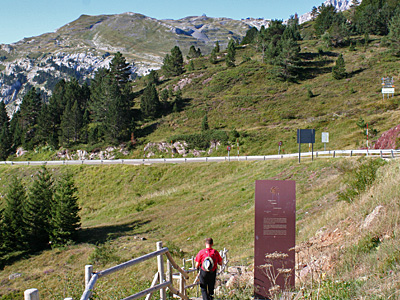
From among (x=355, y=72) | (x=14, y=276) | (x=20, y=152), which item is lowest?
(x=14, y=276)

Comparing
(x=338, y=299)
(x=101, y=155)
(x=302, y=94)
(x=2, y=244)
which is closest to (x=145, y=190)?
(x=2, y=244)

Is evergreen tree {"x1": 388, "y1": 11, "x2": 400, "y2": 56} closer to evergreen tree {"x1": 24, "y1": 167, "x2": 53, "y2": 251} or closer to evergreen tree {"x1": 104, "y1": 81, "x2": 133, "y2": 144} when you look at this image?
evergreen tree {"x1": 104, "y1": 81, "x2": 133, "y2": 144}

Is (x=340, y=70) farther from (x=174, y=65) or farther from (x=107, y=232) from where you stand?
(x=107, y=232)

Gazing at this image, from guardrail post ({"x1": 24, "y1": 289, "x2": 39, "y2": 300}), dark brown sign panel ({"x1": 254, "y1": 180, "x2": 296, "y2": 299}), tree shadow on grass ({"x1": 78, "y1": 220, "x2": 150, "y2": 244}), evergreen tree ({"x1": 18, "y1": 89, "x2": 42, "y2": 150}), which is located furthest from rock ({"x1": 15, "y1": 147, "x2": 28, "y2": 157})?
guardrail post ({"x1": 24, "y1": 289, "x2": 39, "y2": 300})

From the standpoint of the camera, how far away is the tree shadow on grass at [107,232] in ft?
80.5

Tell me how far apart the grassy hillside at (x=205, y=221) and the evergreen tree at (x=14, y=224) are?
2202 millimetres

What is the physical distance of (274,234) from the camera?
6.56 meters

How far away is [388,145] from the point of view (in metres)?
27.5

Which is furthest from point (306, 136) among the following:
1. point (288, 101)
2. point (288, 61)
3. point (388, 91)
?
point (288, 61)

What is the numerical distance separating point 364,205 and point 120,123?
49.7m

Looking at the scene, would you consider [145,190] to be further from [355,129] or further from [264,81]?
[264,81]

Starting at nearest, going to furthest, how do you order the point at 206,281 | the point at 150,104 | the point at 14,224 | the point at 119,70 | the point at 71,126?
the point at 206,281
the point at 14,224
the point at 71,126
the point at 150,104
the point at 119,70

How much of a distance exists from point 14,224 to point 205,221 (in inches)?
661

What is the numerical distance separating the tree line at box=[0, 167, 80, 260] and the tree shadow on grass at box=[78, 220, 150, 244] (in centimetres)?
99
